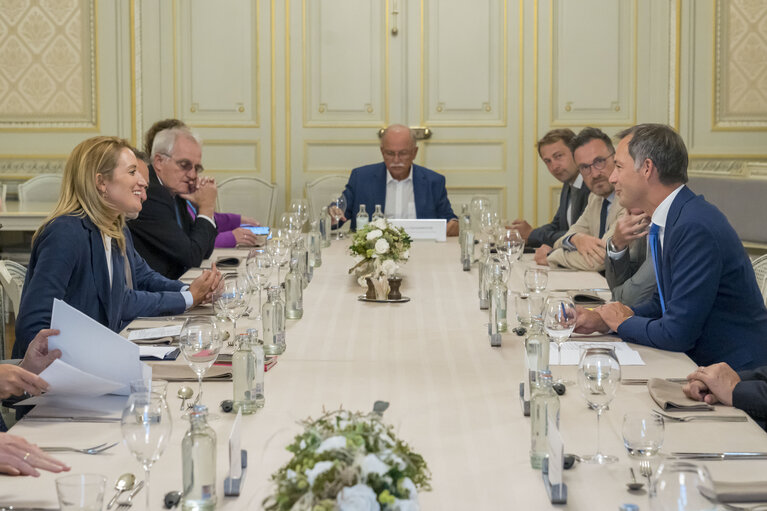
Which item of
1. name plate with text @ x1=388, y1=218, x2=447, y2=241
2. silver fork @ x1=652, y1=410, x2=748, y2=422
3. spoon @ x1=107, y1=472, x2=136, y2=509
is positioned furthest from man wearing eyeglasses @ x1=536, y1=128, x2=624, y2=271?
spoon @ x1=107, y1=472, x2=136, y2=509

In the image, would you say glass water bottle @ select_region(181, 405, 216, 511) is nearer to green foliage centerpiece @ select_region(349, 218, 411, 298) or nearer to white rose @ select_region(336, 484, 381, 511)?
white rose @ select_region(336, 484, 381, 511)

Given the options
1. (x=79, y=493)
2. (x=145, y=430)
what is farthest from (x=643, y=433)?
(x=79, y=493)

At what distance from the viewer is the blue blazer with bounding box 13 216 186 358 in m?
2.98

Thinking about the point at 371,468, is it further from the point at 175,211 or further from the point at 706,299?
the point at 175,211

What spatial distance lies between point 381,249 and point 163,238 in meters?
1.22

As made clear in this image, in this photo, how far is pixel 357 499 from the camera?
128cm

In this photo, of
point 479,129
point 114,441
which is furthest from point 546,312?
point 479,129

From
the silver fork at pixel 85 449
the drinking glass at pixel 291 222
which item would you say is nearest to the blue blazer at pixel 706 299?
the silver fork at pixel 85 449

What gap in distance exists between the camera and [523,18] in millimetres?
7512

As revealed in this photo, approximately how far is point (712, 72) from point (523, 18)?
1398mm

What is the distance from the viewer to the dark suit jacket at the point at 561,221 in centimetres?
571

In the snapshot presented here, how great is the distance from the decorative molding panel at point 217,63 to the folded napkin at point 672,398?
561 centimetres

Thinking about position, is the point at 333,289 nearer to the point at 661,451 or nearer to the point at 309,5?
the point at 661,451

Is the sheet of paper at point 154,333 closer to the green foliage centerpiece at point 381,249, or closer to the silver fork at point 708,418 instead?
the green foliage centerpiece at point 381,249
